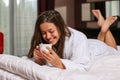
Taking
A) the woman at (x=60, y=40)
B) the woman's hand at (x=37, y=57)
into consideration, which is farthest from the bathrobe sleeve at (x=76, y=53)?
the woman's hand at (x=37, y=57)

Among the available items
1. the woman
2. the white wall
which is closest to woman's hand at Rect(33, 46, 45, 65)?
the woman

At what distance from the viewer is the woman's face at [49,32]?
1457 mm

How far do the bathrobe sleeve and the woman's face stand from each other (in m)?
0.08

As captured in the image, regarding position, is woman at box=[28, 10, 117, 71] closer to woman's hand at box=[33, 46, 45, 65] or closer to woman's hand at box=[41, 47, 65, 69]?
woman's hand at box=[33, 46, 45, 65]

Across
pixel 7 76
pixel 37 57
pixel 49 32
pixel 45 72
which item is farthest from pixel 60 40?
pixel 45 72

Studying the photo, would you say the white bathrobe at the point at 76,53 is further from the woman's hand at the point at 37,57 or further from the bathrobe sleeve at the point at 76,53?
the woman's hand at the point at 37,57

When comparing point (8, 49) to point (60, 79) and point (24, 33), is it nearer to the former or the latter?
point (24, 33)

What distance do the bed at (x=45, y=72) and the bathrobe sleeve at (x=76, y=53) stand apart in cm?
6

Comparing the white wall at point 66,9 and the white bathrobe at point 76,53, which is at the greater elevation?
the white wall at point 66,9

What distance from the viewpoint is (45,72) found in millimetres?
981

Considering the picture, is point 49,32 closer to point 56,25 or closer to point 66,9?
point 56,25

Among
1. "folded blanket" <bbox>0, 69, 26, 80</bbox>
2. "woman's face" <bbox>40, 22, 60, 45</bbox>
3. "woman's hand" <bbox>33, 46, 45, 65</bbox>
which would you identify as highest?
"woman's face" <bbox>40, 22, 60, 45</bbox>

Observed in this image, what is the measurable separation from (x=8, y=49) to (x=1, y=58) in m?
2.78

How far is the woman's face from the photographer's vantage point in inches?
57.4
